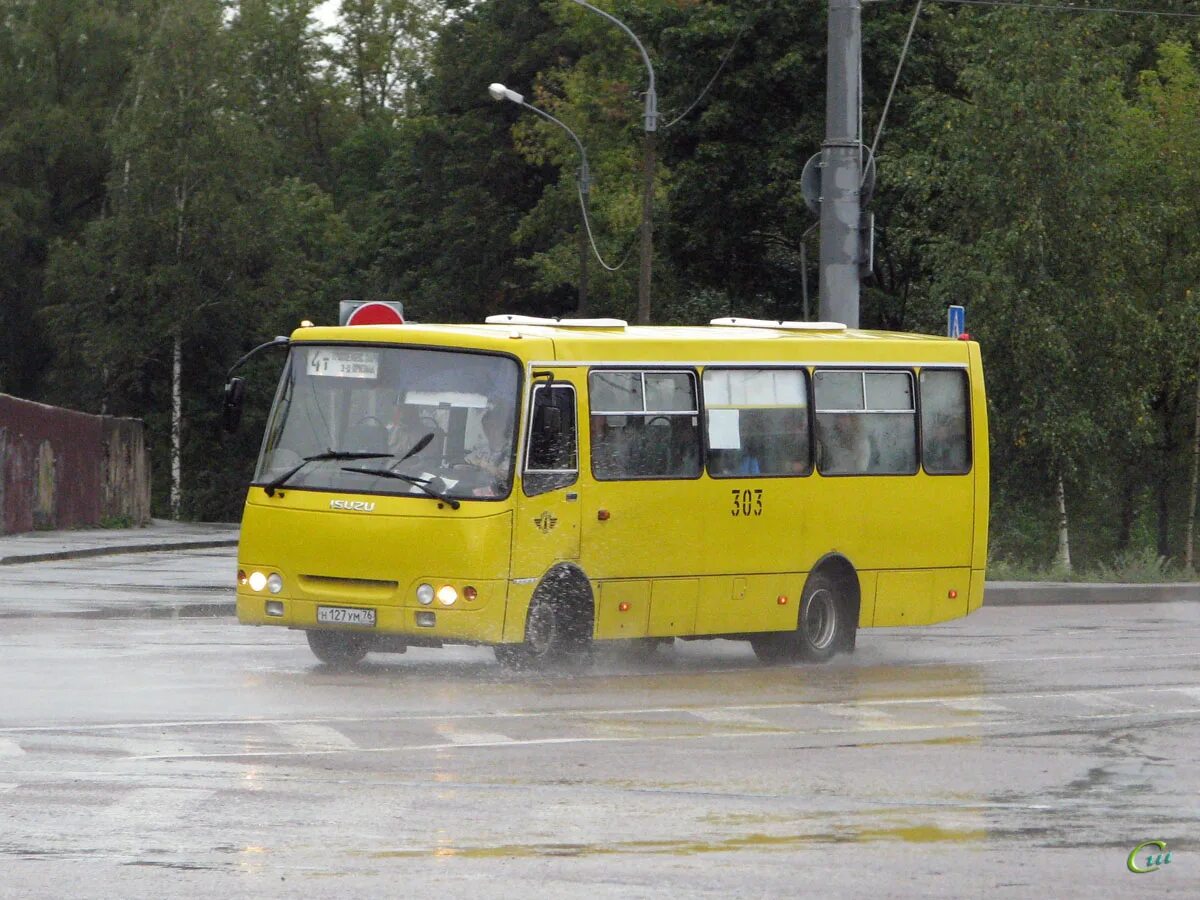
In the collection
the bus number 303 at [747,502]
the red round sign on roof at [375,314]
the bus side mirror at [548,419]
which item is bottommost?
the bus number 303 at [747,502]

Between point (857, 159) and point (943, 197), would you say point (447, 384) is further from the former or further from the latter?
point (943, 197)

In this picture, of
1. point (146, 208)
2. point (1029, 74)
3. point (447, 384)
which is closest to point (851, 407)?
point (447, 384)

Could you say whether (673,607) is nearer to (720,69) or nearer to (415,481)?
(415,481)

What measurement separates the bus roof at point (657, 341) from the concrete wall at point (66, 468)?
2028 cm

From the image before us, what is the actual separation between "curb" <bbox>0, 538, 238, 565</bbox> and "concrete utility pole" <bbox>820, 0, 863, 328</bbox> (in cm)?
1175

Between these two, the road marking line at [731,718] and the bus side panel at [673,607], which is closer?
the road marking line at [731,718]

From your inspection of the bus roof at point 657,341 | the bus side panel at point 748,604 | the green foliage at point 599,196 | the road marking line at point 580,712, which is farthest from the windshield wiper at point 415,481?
the green foliage at point 599,196

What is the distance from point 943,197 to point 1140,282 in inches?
141

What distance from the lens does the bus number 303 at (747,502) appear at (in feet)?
57.0

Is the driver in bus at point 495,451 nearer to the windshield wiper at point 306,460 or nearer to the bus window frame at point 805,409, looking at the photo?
the windshield wiper at point 306,460

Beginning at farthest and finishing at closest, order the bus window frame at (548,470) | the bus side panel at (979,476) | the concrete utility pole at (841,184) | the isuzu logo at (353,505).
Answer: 1. the concrete utility pole at (841,184)
2. the bus side panel at (979,476)
3. the bus window frame at (548,470)
4. the isuzu logo at (353,505)

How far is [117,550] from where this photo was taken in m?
33.9

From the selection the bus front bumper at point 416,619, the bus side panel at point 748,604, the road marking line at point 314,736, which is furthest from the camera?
the bus side panel at point 748,604

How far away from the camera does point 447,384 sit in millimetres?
15867
